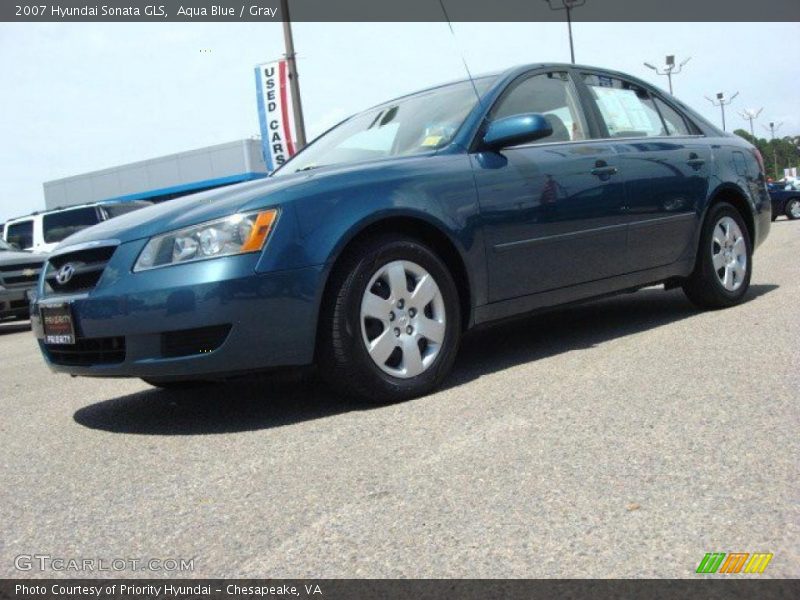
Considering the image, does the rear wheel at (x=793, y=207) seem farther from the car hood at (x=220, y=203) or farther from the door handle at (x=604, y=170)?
the car hood at (x=220, y=203)

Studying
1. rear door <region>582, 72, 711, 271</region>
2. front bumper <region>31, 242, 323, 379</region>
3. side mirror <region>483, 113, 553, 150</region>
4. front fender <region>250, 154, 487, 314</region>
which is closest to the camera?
front bumper <region>31, 242, 323, 379</region>

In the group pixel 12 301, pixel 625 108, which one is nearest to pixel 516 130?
pixel 625 108

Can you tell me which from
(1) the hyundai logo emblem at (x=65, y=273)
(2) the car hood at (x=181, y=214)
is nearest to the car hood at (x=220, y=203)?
(2) the car hood at (x=181, y=214)

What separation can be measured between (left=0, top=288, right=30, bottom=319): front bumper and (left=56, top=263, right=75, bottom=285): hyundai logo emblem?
26.4 ft

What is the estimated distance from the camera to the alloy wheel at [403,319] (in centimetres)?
384

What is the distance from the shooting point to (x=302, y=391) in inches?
174

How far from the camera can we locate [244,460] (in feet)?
10.4

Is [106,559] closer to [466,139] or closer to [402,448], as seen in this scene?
[402,448]

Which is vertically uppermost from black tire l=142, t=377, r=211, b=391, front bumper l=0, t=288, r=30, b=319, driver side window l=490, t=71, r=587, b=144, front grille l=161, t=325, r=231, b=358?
driver side window l=490, t=71, r=587, b=144

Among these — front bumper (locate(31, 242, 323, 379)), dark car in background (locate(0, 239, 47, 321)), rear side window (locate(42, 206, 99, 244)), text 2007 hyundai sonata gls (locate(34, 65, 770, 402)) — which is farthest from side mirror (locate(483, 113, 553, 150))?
rear side window (locate(42, 206, 99, 244))

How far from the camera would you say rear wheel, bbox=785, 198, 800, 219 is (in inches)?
1032

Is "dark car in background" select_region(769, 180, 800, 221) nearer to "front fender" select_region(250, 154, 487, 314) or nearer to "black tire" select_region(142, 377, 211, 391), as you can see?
"front fender" select_region(250, 154, 487, 314)

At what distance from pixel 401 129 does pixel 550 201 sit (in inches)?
34.4

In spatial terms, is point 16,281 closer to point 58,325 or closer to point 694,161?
point 58,325
